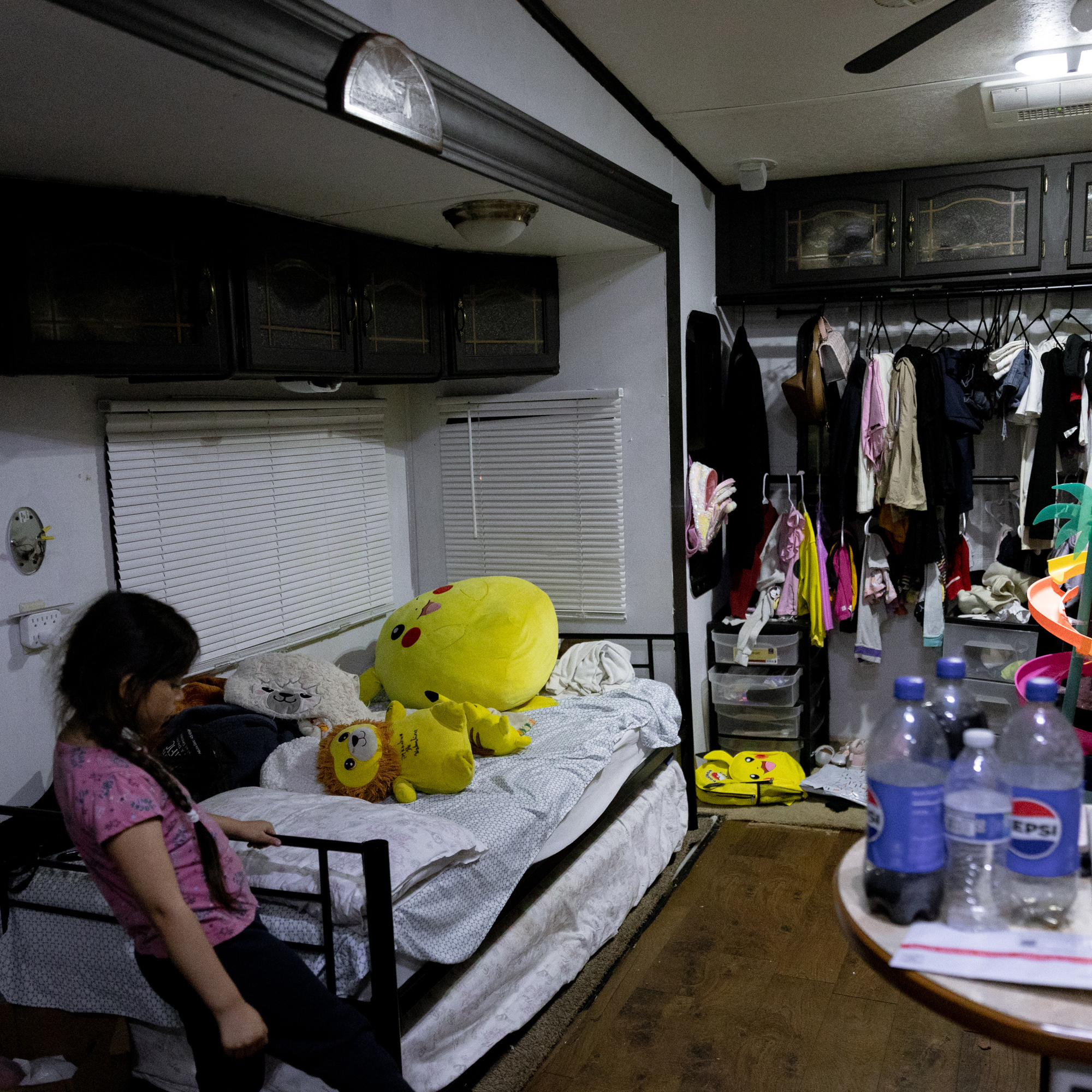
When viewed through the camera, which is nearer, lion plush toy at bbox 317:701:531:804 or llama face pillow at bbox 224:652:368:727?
lion plush toy at bbox 317:701:531:804

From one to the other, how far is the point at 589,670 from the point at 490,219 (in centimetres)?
157

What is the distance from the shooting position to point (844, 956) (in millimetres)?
2867

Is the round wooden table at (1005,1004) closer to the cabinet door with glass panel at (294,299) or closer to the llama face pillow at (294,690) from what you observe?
the llama face pillow at (294,690)

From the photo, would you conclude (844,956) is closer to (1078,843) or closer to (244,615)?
(1078,843)

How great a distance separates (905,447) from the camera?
3979mm

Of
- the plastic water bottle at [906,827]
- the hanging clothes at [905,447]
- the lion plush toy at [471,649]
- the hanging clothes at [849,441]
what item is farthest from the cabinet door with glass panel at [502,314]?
the plastic water bottle at [906,827]

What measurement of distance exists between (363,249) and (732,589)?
2.27 metres

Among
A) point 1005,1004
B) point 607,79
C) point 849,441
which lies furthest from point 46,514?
point 849,441

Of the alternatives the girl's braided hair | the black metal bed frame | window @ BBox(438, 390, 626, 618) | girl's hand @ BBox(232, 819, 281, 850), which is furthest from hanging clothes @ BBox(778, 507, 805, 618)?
the girl's braided hair

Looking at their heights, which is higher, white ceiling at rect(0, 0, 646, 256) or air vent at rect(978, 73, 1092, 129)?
air vent at rect(978, 73, 1092, 129)

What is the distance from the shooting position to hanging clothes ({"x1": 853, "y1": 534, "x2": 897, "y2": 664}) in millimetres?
4238

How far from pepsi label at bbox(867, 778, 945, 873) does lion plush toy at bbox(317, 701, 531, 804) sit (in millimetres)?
1487

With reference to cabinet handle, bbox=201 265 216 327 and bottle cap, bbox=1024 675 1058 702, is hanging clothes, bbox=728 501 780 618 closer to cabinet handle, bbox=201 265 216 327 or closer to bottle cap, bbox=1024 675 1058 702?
cabinet handle, bbox=201 265 216 327

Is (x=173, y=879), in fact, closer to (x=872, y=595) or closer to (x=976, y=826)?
(x=976, y=826)
